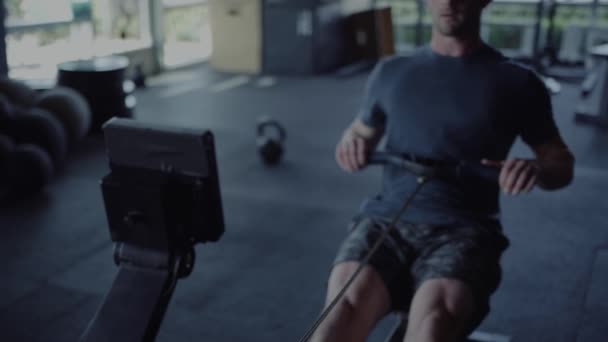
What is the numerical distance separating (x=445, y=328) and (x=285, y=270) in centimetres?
133

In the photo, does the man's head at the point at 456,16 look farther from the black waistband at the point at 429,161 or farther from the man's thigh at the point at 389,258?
the man's thigh at the point at 389,258

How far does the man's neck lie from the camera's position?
5.29ft

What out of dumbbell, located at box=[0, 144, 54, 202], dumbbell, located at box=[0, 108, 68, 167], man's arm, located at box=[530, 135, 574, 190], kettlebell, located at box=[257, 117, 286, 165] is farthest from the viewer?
kettlebell, located at box=[257, 117, 286, 165]

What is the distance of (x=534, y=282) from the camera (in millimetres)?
2490

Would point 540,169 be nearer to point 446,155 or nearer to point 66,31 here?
point 446,155

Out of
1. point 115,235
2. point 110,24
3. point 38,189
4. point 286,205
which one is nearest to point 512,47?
point 110,24

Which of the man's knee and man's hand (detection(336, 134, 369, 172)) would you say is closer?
the man's knee

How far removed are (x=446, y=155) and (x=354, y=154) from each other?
0.22m

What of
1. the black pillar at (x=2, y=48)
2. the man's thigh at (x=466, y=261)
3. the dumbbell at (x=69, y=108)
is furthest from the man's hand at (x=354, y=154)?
the black pillar at (x=2, y=48)

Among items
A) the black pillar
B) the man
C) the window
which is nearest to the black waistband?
the man

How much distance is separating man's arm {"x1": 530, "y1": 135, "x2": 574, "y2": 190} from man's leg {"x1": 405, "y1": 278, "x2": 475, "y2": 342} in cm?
31

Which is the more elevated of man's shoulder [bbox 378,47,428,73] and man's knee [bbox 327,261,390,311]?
man's shoulder [bbox 378,47,428,73]

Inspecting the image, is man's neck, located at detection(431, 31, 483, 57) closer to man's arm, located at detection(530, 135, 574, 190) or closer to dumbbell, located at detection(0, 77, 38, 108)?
man's arm, located at detection(530, 135, 574, 190)

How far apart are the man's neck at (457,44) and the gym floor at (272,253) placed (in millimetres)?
920
